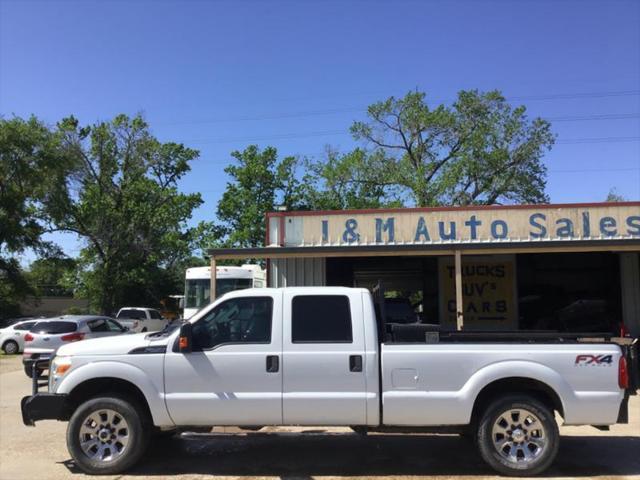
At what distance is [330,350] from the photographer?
20.6 feet

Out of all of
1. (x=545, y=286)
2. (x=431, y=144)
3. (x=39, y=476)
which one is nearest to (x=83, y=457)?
(x=39, y=476)

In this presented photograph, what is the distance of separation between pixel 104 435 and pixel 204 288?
16512 millimetres

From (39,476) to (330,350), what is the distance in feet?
11.2

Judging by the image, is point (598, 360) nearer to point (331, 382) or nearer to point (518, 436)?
point (518, 436)

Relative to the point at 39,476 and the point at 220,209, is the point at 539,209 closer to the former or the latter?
the point at 39,476

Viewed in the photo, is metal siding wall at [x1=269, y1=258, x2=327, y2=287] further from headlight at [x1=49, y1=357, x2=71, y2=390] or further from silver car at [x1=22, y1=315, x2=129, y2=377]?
headlight at [x1=49, y1=357, x2=71, y2=390]

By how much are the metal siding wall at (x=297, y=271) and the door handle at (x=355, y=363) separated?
363 inches

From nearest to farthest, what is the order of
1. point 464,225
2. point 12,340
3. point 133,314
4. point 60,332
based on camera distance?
point 464,225 < point 60,332 < point 12,340 < point 133,314

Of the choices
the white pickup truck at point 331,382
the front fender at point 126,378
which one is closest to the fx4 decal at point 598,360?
the white pickup truck at point 331,382

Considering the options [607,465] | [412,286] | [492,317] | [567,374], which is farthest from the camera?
[412,286]

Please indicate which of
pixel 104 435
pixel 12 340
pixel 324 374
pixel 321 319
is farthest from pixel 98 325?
pixel 324 374

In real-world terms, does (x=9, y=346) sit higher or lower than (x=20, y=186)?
lower

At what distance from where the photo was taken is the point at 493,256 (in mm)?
16781

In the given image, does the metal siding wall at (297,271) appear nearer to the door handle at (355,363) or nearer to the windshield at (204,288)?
the windshield at (204,288)
